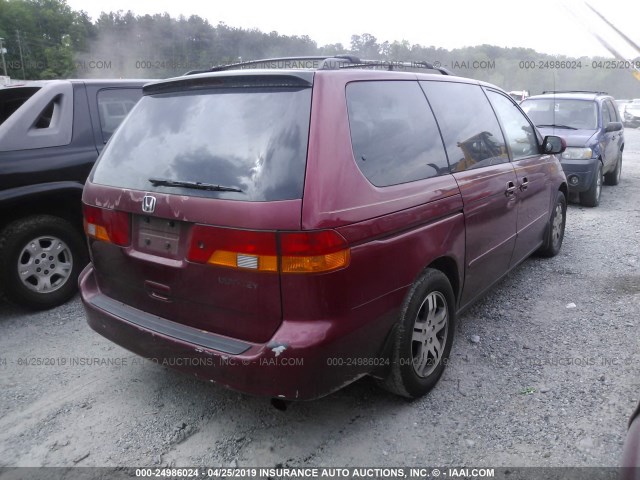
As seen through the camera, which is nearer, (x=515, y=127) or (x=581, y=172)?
(x=515, y=127)

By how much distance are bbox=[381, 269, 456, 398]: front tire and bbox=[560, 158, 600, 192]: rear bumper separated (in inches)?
227

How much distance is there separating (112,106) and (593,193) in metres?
7.07

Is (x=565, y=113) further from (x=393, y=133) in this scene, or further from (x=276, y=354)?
(x=276, y=354)

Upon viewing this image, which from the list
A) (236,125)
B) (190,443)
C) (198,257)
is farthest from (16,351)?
(236,125)

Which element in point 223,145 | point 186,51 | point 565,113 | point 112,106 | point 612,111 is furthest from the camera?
point 186,51

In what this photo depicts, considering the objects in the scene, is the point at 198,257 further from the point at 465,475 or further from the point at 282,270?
the point at 465,475

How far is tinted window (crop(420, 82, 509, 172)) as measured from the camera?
310 cm

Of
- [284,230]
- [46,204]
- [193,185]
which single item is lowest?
[46,204]

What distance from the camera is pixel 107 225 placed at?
2.67m

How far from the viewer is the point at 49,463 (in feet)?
8.04

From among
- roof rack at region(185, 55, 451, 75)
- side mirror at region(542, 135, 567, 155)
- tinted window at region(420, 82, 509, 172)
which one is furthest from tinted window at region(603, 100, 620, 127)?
roof rack at region(185, 55, 451, 75)

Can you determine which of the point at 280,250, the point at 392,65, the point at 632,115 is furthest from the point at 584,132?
the point at 632,115

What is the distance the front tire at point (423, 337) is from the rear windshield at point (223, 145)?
978 millimetres

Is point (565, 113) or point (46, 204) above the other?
point (565, 113)
